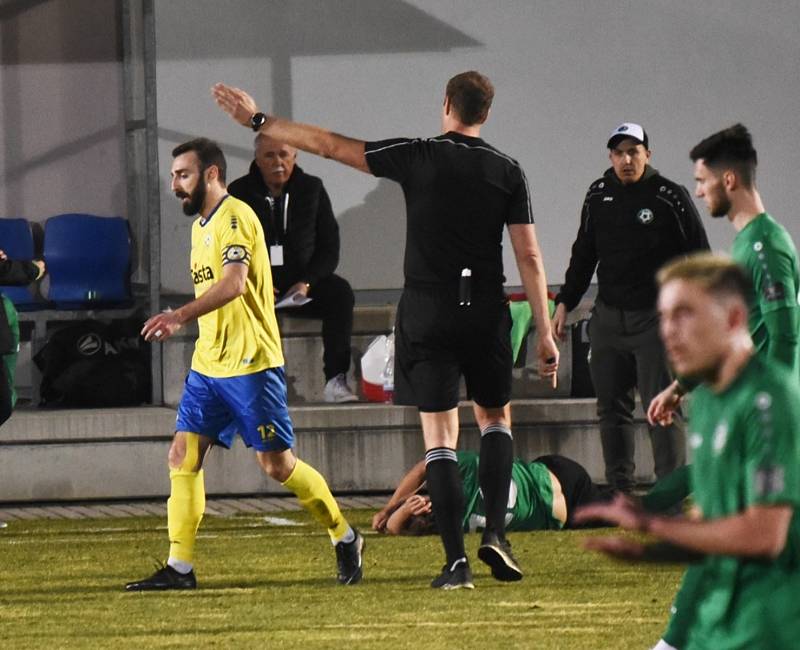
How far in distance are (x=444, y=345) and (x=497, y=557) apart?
0.92m


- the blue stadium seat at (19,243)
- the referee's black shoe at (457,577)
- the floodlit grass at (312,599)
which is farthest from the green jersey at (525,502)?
the blue stadium seat at (19,243)

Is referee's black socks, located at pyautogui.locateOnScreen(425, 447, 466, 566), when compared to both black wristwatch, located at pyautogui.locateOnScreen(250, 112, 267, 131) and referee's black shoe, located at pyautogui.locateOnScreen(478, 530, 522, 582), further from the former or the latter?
black wristwatch, located at pyautogui.locateOnScreen(250, 112, 267, 131)

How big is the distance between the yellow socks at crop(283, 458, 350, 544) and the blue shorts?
0.47 ft

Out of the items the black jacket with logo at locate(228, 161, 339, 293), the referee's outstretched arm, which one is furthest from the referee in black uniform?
the black jacket with logo at locate(228, 161, 339, 293)

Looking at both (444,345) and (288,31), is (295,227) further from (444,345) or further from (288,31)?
(444,345)

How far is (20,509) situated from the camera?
11445 millimetres

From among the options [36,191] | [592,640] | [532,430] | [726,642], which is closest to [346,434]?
[532,430]

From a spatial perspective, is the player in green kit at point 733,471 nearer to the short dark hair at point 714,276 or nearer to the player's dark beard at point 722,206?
the short dark hair at point 714,276

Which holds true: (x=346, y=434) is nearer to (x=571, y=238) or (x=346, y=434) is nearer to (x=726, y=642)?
(x=571, y=238)

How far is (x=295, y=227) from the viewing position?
12125 millimetres

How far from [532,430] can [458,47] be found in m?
3.55

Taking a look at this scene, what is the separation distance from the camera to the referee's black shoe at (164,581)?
25.3ft

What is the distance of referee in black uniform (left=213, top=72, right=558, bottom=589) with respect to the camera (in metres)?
7.27

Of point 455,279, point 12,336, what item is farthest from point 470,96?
point 12,336
